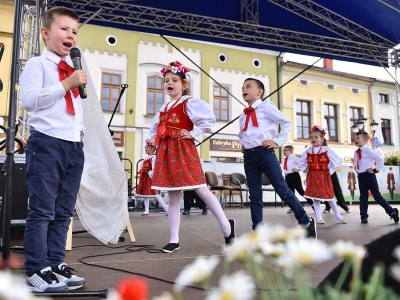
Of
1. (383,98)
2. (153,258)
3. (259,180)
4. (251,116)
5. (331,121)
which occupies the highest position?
(383,98)

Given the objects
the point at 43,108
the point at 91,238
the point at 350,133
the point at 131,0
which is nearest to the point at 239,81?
the point at 350,133

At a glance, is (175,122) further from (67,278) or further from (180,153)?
(67,278)

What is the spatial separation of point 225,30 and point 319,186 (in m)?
3.21

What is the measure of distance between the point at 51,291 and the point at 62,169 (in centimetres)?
57

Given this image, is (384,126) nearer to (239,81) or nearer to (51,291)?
(239,81)

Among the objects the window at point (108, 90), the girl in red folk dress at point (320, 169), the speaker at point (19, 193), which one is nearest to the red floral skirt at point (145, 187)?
the girl in red folk dress at point (320, 169)

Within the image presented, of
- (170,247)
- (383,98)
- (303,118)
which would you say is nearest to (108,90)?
(303,118)

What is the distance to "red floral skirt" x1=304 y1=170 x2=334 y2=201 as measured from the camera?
5.46 meters

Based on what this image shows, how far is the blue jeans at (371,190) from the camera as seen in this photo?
532cm

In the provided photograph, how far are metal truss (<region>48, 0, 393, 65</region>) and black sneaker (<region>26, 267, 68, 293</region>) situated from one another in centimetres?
448

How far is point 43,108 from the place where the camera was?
180 centimetres

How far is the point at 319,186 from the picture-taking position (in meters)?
5.50

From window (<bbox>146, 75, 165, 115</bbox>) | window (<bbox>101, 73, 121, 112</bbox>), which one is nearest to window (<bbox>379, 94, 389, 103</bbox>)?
window (<bbox>146, 75, 165, 115</bbox>)

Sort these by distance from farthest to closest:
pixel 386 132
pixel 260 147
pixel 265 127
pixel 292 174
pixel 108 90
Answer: pixel 386 132 → pixel 108 90 → pixel 292 174 → pixel 265 127 → pixel 260 147
